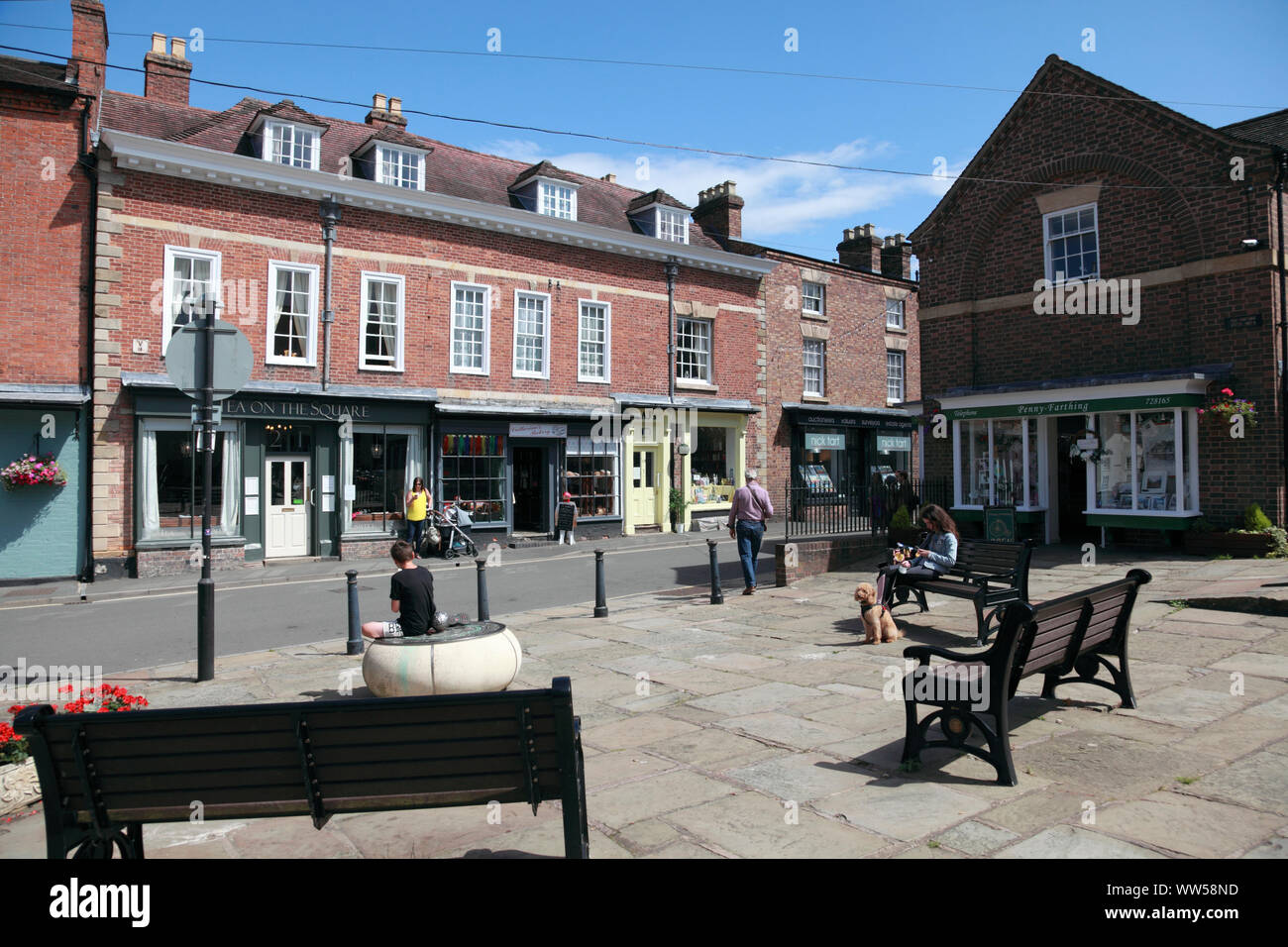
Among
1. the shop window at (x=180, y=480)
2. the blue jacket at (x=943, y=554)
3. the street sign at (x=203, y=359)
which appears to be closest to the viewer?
the street sign at (x=203, y=359)

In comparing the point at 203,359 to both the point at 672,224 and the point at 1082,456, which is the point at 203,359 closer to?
the point at 1082,456

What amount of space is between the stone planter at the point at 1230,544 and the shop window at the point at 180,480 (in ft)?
61.2

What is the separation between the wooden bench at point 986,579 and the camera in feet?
28.1

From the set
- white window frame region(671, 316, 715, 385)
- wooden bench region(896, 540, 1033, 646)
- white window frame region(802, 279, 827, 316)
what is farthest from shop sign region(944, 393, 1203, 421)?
white window frame region(802, 279, 827, 316)

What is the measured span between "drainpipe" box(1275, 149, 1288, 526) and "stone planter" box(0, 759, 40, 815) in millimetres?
16637

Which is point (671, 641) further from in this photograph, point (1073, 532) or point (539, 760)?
point (1073, 532)

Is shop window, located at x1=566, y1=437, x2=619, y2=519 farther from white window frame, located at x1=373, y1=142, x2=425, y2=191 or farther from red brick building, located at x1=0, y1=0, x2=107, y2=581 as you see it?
red brick building, located at x1=0, y1=0, x2=107, y2=581

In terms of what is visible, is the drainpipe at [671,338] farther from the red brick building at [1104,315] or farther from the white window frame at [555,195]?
the red brick building at [1104,315]

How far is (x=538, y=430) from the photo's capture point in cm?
2216

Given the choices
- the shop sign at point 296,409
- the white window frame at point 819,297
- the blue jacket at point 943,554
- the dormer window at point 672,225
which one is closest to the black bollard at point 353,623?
the blue jacket at point 943,554

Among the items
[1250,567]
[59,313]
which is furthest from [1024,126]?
[59,313]

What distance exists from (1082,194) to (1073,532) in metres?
6.73

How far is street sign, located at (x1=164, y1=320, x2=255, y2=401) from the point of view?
8039mm

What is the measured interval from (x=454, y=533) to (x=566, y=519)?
328cm
